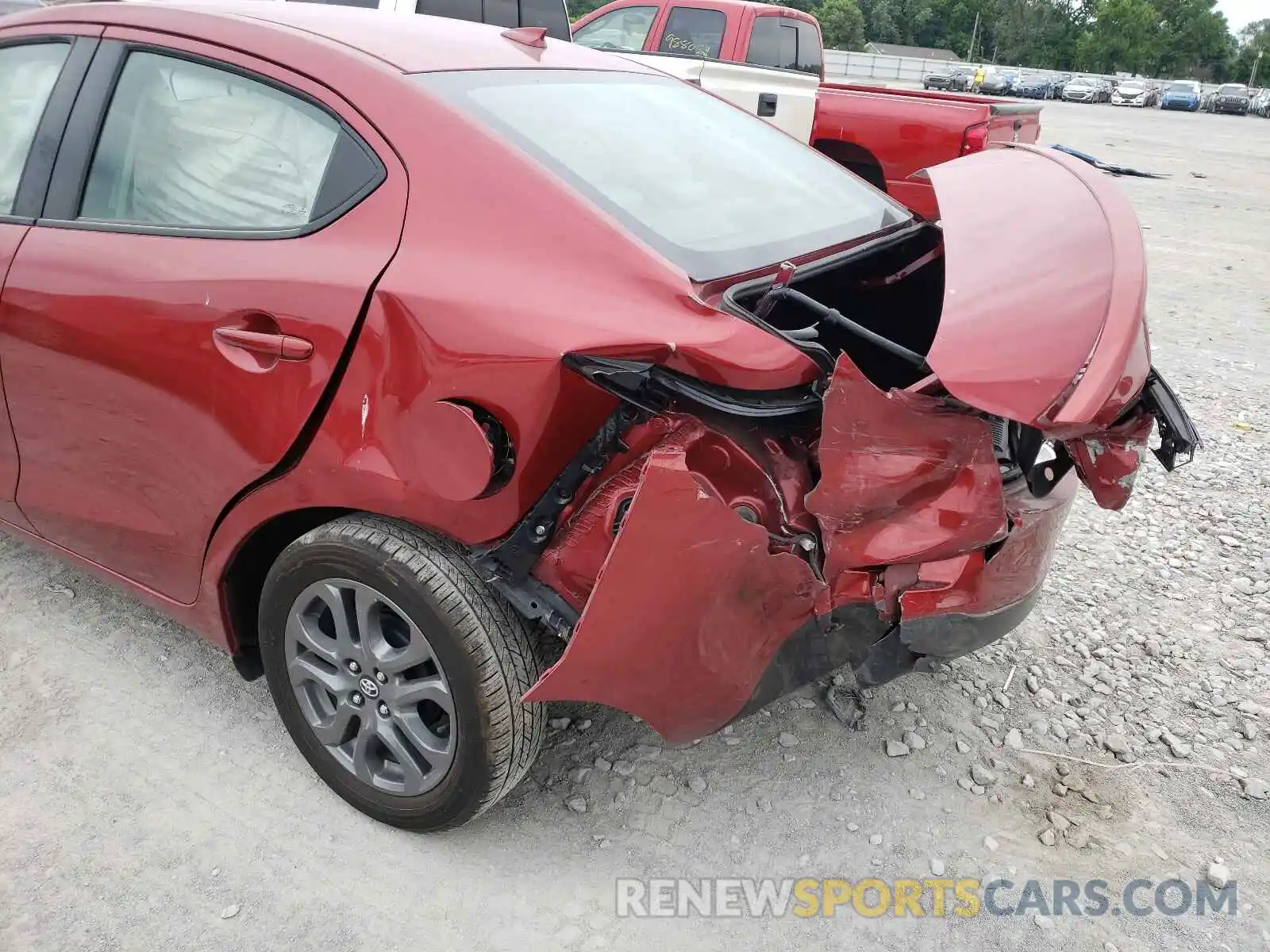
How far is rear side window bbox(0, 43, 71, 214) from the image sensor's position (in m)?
2.48

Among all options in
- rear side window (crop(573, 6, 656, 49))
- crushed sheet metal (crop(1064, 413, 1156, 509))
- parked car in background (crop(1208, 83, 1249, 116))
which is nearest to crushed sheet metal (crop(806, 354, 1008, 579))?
crushed sheet metal (crop(1064, 413, 1156, 509))

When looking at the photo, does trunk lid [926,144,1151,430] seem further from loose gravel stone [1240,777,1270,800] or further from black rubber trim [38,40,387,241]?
loose gravel stone [1240,777,1270,800]

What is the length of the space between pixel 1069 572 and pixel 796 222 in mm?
1866

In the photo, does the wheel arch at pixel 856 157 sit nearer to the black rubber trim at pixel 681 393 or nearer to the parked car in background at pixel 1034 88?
the black rubber trim at pixel 681 393

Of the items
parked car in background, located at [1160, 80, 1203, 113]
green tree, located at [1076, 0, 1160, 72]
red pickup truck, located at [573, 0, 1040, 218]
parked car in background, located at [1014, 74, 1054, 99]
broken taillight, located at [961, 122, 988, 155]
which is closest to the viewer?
broken taillight, located at [961, 122, 988, 155]

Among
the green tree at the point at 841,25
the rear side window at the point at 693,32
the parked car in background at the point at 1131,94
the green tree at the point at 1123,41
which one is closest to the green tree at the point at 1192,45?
the green tree at the point at 1123,41

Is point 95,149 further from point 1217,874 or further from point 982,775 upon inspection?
point 1217,874

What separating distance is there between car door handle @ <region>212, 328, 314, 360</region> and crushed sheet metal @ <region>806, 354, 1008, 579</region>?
1104 mm

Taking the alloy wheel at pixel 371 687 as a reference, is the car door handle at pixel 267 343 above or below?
above

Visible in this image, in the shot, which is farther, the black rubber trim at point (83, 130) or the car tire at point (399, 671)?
the black rubber trim at point (83, 130)

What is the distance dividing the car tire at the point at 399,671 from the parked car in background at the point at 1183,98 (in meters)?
53.0

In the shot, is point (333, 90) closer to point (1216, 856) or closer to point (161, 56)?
point (161, 56)

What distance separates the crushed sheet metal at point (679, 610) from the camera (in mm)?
1715

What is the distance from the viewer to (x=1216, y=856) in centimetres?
226
